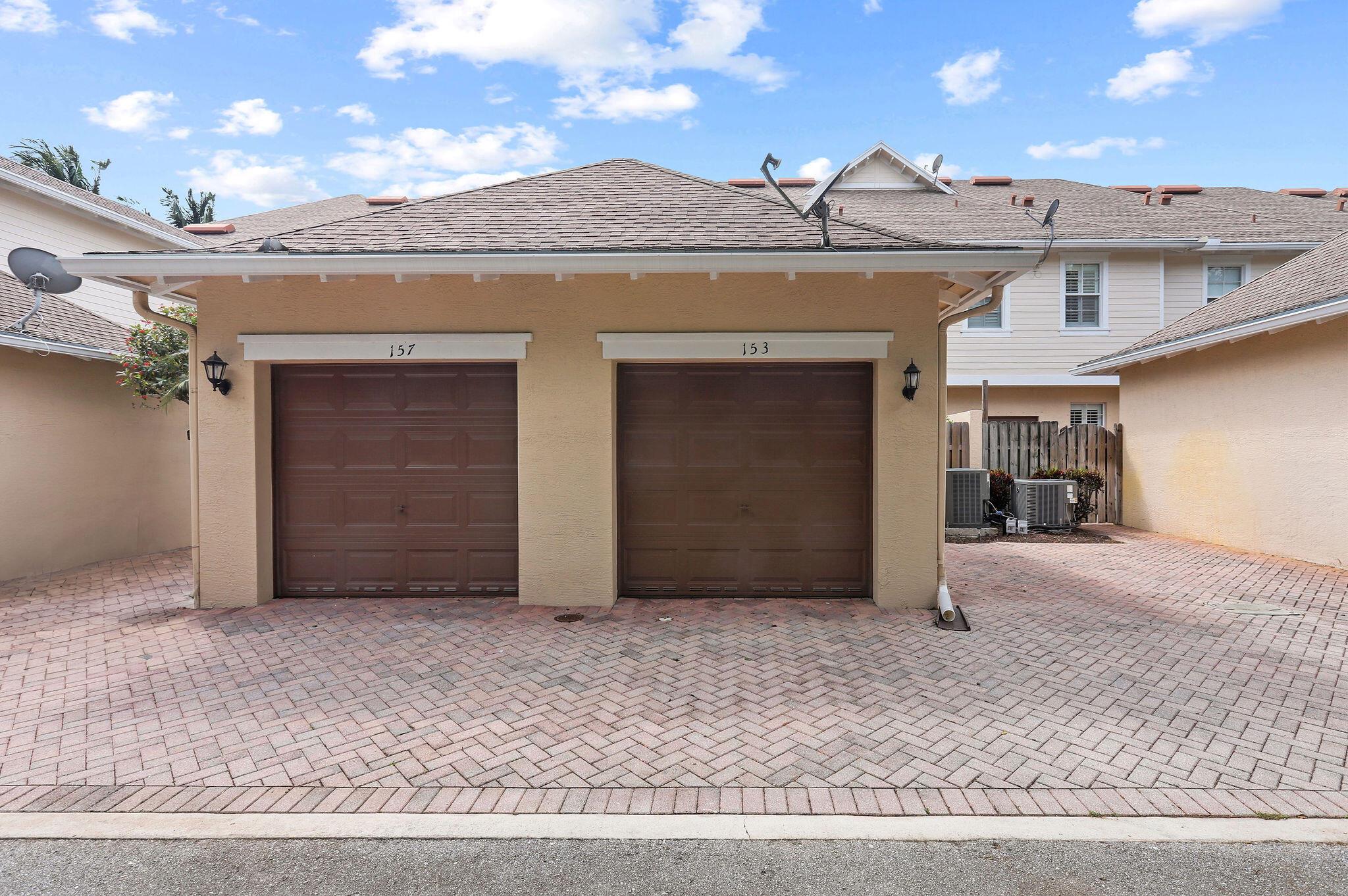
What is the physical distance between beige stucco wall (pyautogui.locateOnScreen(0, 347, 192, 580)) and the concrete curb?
770cm

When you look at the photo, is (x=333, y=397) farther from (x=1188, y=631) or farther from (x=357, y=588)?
(x=1188, y=631)

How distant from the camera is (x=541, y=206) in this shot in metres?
→ 7.03

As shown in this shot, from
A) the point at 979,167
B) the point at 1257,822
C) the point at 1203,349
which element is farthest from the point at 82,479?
the point at 979,167

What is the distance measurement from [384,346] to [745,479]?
13.1ft

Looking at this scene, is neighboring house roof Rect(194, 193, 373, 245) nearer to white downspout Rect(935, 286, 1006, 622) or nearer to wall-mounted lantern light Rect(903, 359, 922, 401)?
wall-mounted lantern light Rect(903, 359, 922, 401)

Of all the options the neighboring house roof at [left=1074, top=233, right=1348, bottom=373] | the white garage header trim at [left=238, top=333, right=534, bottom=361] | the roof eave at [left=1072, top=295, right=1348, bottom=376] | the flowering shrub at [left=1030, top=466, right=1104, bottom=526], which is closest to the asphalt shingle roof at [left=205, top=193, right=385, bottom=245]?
the white garage header trim at [left=238, top=333, right=534, bottom=361]

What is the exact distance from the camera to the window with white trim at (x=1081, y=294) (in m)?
14.5

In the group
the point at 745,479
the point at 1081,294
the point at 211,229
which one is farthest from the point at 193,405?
the point at 1081,294

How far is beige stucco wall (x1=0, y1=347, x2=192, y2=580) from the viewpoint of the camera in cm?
806

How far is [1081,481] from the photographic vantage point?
1144 cm

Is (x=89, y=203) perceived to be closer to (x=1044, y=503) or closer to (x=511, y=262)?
(x=511, y=262)

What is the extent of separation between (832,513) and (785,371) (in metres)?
1.61

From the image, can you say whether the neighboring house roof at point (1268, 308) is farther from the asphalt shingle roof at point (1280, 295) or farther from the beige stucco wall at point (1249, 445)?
the beige stucco wall at point (1249, 445)

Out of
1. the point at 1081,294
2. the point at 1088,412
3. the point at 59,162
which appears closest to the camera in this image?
the point at 1081,294
